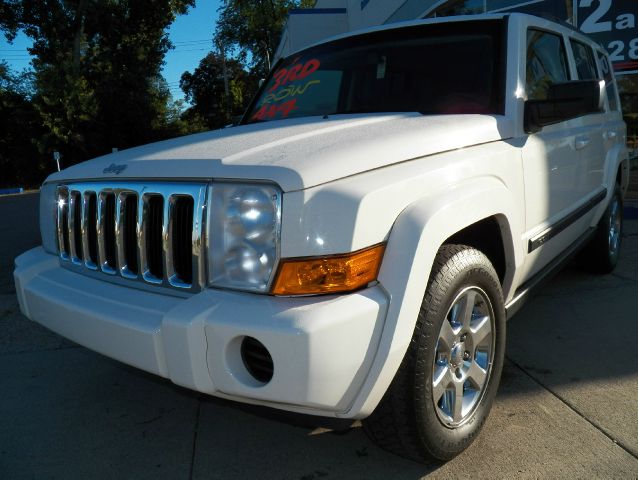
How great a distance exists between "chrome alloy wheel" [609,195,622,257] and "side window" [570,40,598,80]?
99 centimetres

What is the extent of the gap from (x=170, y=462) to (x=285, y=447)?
1.54 feet

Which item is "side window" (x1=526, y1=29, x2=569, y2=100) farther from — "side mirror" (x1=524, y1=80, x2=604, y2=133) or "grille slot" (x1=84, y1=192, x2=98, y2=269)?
"grille slot" (x1=84, y1=192, x2=98, y2=269)

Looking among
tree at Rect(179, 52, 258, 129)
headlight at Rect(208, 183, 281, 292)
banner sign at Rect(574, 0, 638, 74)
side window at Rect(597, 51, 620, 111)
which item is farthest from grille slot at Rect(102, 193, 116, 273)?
tree at Rect(179, 52, 258, 129)

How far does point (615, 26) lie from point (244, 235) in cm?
944

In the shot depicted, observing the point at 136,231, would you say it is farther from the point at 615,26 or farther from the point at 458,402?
the point at 615,26

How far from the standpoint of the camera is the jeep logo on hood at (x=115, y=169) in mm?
2072

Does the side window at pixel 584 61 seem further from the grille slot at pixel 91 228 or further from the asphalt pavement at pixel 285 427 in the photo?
the grille slot at pixel 91 228

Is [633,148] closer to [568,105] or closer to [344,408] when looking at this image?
[568,105]

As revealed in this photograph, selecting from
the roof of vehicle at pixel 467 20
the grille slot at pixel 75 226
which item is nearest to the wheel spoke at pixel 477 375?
the grille slot at pixel 75 226

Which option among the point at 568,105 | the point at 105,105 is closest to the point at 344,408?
the point at 568,105

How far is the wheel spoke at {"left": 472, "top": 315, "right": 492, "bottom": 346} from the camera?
2.12m

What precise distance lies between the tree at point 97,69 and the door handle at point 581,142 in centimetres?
2942

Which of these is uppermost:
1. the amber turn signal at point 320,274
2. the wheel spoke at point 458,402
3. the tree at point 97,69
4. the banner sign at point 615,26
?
the tree at point 97,69

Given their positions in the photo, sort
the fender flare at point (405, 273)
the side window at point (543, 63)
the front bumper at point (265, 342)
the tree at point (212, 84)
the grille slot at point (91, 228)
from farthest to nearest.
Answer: the tree at point (212, 84)
the side window at point (543, 63)
the grille slot at point (91, 228)
the fender flare at point (405, 273)
the front bumper at point (265, 342)
